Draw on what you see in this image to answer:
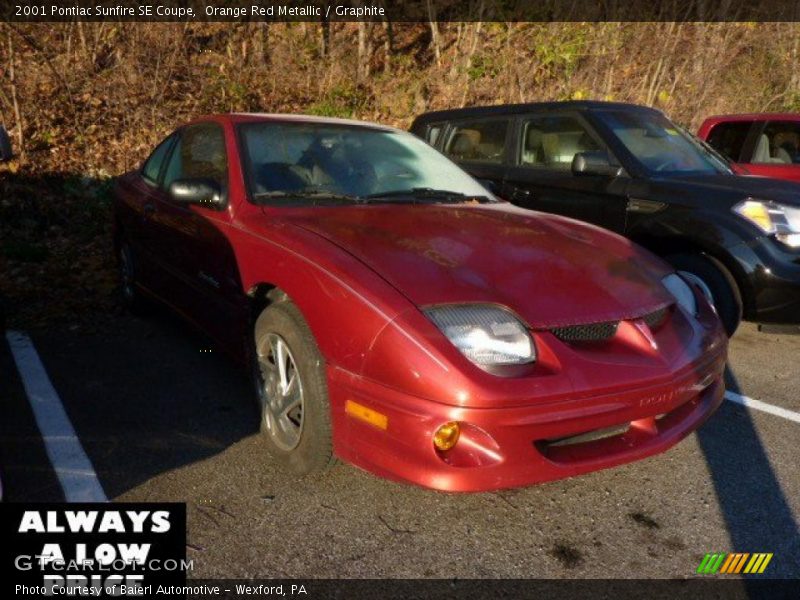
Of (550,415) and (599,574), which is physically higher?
(550,415)

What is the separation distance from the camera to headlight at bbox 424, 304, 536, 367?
219 centimetres

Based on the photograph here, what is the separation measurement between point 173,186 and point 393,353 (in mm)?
1729

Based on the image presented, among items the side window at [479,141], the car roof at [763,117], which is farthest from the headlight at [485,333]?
the car roof at [763,117]

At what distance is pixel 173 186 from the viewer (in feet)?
10.7

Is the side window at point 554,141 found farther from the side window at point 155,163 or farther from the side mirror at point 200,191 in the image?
the side mirror at point 200,191

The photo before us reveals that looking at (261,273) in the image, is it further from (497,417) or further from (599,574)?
(599,574)

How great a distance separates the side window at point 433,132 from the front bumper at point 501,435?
433 cm

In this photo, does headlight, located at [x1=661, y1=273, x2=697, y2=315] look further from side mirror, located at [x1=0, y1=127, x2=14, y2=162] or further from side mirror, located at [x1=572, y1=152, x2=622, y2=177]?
side mirror, located at [x1=0, y1=127, x2=14, y2=162]

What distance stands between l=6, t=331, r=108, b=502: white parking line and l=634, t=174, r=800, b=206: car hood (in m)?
3.93

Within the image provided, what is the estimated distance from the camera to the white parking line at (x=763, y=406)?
11.5 feet

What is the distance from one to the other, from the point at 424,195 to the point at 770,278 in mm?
2364

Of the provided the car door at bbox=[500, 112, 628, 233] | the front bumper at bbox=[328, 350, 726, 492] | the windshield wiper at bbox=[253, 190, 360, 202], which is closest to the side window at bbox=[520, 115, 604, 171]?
the car door at bbox=[500, 112, 628, 233]

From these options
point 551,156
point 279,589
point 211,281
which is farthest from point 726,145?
point 279,589

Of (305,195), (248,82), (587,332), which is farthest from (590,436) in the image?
(248,82)
